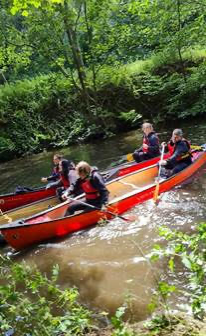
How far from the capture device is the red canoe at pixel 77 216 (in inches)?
263

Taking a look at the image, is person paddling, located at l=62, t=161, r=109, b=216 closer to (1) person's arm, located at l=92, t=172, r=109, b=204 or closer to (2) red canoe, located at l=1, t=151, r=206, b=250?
(1) person's arm, located at l=92, t=172, r=109, b=204

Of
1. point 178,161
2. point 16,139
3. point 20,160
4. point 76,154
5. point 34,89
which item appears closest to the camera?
point 178,161

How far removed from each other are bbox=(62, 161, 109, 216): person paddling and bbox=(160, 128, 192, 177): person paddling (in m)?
2.18

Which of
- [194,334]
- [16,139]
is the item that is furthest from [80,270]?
[16,139]

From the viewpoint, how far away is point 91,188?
7.11 meters

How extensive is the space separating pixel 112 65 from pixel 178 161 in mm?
9377

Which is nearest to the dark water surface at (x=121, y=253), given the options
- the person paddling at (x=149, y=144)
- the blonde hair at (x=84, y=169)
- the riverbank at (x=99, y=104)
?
the blonde hair at (x=84, y=169)

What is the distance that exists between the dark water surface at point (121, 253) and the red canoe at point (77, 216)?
6.5 inches

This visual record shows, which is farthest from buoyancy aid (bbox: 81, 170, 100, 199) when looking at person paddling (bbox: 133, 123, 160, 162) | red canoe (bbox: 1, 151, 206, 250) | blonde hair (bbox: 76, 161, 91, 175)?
person paddling (bbox: 133, 123, 160, 162)

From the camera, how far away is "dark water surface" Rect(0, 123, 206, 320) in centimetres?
472

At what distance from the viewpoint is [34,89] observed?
18594 mm

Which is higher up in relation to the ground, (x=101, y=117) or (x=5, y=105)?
(x=5, y=105)

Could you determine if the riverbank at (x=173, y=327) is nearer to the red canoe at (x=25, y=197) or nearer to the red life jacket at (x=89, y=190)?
the red life jacket at (x=89, y=190)

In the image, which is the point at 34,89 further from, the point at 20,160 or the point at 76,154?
the point at 76,154
